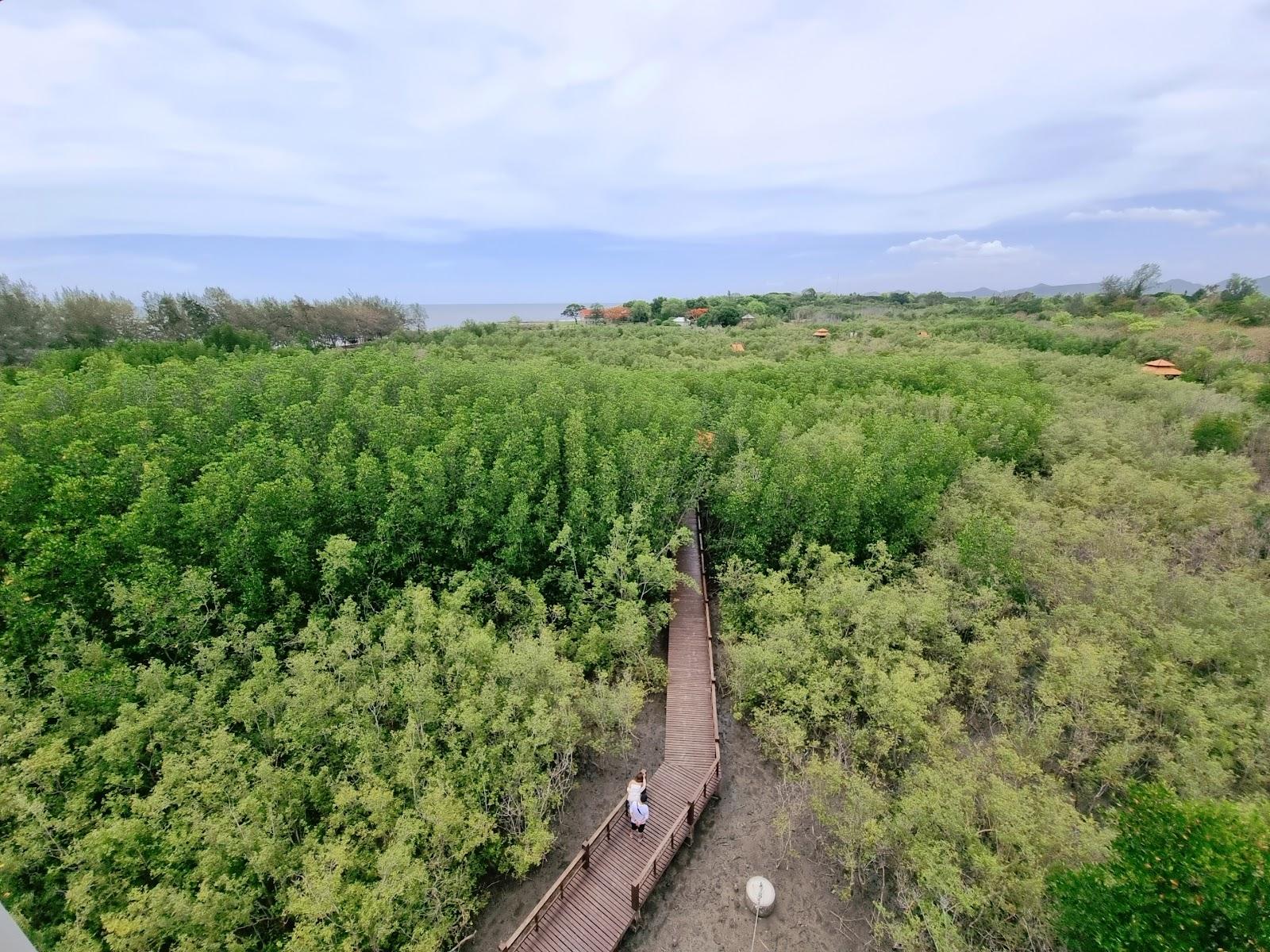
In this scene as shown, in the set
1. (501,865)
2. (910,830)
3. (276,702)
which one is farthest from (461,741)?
(910,830)

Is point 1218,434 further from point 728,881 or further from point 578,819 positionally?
point 578,819

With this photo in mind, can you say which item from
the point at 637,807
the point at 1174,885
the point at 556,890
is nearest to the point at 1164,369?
the point at 1174,885

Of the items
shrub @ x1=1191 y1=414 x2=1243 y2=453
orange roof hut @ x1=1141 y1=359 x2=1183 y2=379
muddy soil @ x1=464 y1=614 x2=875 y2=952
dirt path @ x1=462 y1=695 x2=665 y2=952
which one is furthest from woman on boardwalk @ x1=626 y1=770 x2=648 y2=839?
orange roof hut @ x1=1141 y1=359 x2=1183 y2=379

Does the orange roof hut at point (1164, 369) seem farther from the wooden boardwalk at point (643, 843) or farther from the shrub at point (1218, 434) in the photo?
the wooden boardwalk at point (643, 843)

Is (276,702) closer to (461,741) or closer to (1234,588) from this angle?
(461,741)

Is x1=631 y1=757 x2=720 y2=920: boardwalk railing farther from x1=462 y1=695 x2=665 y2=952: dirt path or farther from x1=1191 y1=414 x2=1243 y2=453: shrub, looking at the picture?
x1=1191 y1=414 x2=1243 y2=453: shrub
